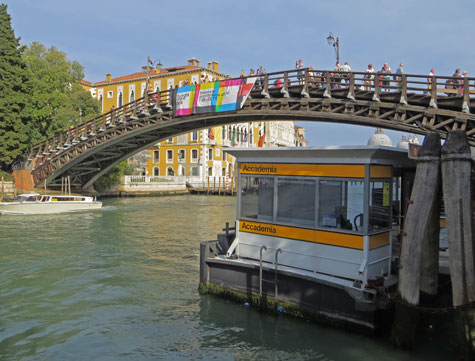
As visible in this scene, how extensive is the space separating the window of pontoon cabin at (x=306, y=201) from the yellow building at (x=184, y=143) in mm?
36654

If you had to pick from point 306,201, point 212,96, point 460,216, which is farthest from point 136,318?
point 212,96

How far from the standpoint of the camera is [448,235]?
5.35 m

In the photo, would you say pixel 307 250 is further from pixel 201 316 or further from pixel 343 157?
pixel 201 316

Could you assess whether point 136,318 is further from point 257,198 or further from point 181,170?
point 181,170

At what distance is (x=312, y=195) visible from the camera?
680 cm

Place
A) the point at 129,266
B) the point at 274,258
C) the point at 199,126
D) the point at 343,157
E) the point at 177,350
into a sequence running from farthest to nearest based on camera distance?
the point at 199,126
the point at 129,266
the point at 274,258
the point at 343,157
the point at 177,350

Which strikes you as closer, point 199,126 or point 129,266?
point 129,266

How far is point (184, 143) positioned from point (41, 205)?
2897cm

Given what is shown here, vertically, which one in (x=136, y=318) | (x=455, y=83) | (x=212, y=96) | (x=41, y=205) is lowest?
(x=136, y=318)

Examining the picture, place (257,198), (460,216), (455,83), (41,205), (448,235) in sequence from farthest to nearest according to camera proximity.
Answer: (41,205) < (455,83) < (257,198) < (448,235) < (460,216)

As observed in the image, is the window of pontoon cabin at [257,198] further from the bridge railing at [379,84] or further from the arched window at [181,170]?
the arched window at [181,170]

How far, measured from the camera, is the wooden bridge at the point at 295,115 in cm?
1454

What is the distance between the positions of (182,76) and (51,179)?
25.6 meters

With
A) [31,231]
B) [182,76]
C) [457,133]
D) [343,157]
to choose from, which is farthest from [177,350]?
[182,76]
